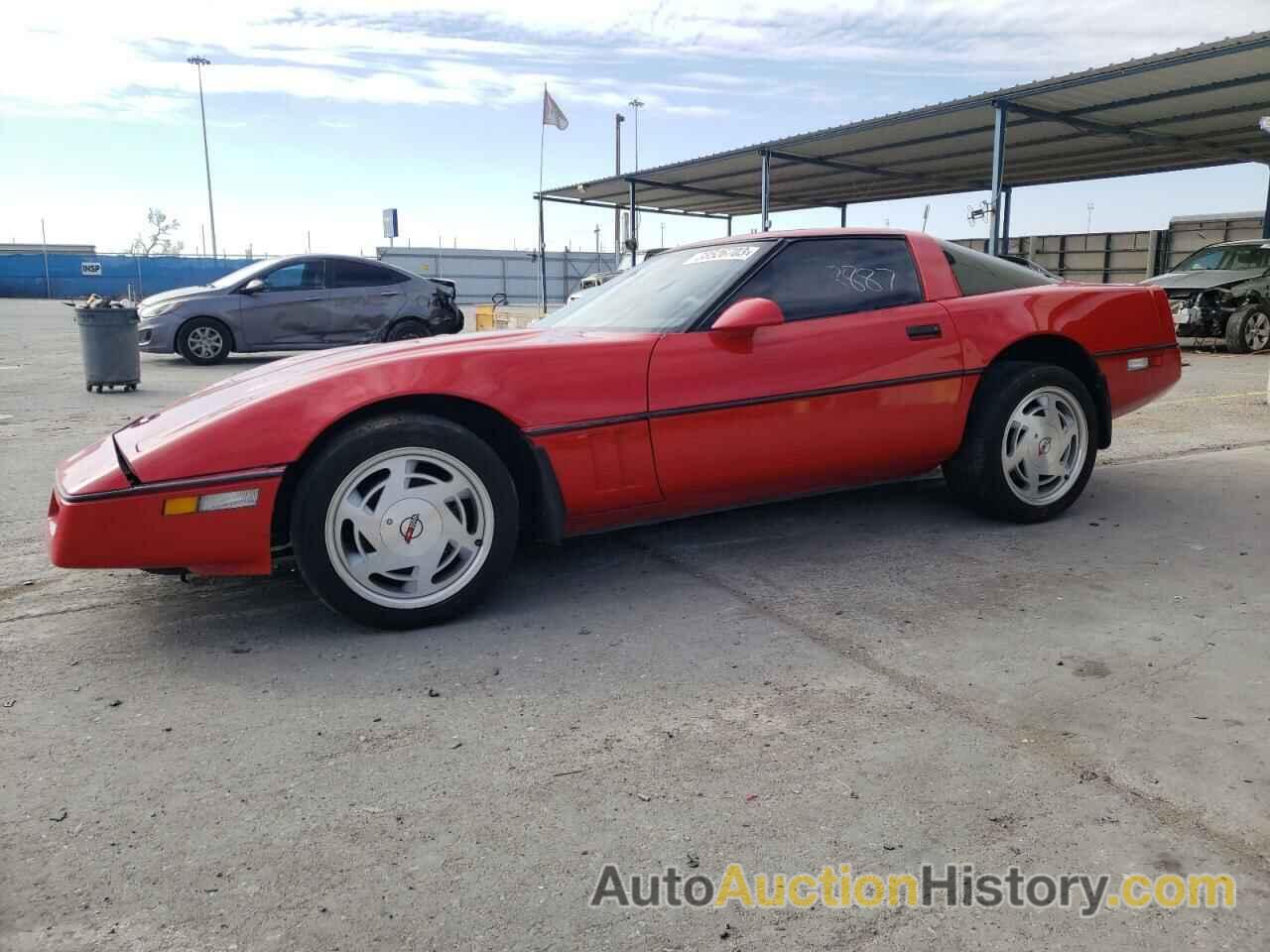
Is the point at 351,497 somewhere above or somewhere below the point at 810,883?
above

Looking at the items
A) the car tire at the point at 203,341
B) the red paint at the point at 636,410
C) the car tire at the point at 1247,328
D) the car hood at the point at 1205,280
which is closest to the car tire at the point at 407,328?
the car tire at the point at 203,341

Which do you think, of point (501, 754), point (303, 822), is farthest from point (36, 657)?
point (501, 754)

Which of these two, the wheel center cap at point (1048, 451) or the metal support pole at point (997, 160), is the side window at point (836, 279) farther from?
the metal support pole at point (997, 160)

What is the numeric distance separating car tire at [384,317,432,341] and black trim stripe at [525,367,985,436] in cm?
897

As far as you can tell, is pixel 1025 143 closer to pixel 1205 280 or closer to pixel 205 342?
pixel 1205 280

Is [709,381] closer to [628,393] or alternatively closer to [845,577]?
[628,393]

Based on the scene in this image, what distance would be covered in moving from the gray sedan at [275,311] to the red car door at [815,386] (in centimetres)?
872

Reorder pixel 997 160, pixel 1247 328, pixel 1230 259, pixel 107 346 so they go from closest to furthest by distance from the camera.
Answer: pixel 107 346
pixel 1247 328
pixel 1230 259
pixel 997 160

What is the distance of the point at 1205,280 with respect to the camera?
1309 centimetres

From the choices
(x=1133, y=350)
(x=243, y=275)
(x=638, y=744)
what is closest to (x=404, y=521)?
(x=638, y=744)

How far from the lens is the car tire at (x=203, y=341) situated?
442 inches

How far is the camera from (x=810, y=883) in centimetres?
172

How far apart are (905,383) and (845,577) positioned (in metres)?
0.84

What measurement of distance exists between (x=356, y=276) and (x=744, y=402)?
9.31m
